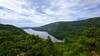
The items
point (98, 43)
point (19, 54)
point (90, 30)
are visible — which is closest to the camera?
point (19, 54)

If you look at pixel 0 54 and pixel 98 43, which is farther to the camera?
pixel 98 43

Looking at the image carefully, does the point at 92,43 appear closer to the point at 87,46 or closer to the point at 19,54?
the point at 87,46

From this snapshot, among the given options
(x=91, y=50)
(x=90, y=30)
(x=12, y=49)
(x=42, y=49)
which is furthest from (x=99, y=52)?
(x=12, y=49)

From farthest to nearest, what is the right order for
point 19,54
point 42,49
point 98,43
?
point 98,43 < point 42,49 < point 19,54

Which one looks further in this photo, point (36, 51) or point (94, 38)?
point (94, 38)

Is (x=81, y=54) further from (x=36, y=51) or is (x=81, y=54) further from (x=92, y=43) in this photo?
(x=36, y=51)

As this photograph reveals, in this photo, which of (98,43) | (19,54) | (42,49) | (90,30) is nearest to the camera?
(19,54)

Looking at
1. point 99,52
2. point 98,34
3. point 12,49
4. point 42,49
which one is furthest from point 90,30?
point 12,49

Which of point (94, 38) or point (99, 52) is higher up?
point (94, 38)

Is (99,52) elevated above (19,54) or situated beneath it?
situated beneath
